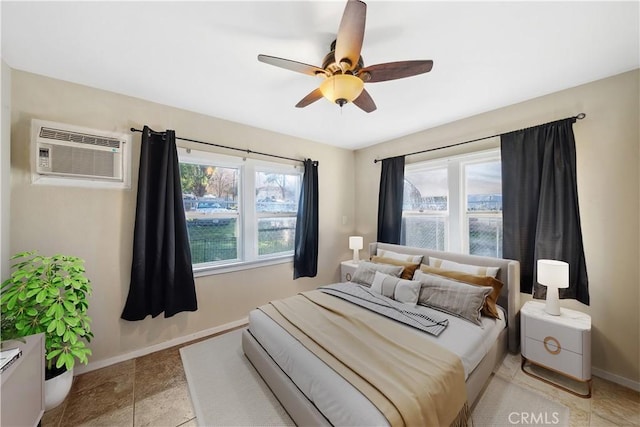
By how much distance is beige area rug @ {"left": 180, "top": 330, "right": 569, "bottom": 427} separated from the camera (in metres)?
1.62

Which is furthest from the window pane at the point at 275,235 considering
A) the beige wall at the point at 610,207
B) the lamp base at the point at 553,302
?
the beige wall at the point at 610,207

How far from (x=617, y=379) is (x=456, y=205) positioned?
1.95 meters

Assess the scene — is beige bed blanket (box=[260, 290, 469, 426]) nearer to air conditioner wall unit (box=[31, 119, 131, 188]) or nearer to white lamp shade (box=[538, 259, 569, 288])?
white lamp shade (box=[538, 259, 569, 288])

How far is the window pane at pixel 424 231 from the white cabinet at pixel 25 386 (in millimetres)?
3685

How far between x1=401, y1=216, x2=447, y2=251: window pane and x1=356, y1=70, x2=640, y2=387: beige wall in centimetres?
128

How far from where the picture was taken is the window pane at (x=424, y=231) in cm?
320

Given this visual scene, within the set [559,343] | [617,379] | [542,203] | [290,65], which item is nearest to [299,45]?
[290,65]

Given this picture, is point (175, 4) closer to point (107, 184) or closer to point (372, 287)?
point (107, 184)

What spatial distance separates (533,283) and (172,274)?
3.64 m

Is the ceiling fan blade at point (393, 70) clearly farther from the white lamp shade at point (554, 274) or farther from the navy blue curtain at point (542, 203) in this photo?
the white lamp shade at point (554, 274)

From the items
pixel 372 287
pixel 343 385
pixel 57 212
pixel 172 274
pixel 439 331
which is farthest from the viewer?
pixel 372 287

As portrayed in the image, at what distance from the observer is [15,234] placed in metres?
1.91

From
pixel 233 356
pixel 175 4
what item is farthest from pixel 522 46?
pixel 233 356

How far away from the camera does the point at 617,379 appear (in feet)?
6.46
